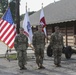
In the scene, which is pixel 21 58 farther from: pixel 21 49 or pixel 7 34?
pixel 7 34

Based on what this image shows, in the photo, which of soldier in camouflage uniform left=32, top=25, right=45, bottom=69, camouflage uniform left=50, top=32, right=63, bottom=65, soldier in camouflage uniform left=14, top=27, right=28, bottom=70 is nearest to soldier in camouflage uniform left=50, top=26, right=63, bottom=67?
camouflage uniform left=50, top=32, right=63, bottom=65

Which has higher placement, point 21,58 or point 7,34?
point 7,34

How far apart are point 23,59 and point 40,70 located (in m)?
0.95

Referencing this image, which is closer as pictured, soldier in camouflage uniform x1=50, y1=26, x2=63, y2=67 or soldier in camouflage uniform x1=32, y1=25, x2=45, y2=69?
soldier in camouflage uniform x1=32, y1=25, x2=45, y2=69

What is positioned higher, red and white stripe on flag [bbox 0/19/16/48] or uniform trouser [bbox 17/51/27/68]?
red and white stripe on flag [bbox 0/19/16/48]

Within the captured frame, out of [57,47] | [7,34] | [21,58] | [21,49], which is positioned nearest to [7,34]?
[7,34]

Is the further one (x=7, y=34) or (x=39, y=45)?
(x=7, y=34)

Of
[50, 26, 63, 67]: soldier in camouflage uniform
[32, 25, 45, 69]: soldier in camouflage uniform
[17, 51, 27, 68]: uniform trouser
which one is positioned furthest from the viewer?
[50, 26, 63, 67]: soldier in camouflage uniform

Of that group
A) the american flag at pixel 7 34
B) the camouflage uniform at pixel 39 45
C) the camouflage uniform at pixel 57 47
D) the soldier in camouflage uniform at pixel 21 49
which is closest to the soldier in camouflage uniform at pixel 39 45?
the camouflage uniform at pixel 39 45

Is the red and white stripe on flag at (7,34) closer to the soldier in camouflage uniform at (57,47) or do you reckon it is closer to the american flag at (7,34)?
the american flag at (7,34)

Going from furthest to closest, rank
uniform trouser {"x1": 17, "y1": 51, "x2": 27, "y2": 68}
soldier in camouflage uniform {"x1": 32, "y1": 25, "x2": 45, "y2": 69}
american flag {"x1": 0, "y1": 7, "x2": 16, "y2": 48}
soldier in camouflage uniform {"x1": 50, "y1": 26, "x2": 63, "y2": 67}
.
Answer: american flag {"x1": 0, "y1": 7, "x2": 16, "y2": 48} < soldier in camouflage uniform {"x1": 50, "y1": 26, "x2": 63, "y2": 67} < soldier in camouflage uniform {"x1": 32, "y1": 25, "x2": 45, "y2": 69} < uniform trouser {"x1": 17, "y1": 51, "x2": 27, "y2": 68}

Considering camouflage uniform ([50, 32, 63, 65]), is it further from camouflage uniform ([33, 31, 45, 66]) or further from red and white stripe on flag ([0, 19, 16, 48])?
red and white stripe on flag ([0, 19, 16, 48])

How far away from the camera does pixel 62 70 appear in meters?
12.2

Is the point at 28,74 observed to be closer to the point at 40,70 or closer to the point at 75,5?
the point at 40,70
